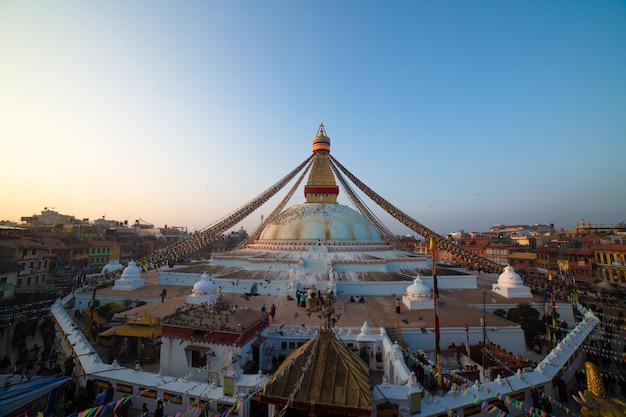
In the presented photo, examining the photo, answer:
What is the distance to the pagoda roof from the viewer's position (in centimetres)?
351

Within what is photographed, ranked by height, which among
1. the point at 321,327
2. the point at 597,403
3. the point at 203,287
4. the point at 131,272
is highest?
the point at 321,327

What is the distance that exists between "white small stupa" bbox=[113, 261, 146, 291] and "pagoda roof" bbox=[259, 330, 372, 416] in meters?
16.0

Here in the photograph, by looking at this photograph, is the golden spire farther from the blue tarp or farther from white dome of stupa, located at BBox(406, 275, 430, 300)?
the blue tarp

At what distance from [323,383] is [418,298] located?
32.2 feet

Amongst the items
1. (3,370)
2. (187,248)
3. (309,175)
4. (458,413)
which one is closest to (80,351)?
(3,370)

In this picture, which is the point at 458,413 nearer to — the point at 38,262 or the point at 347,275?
the point at 347,275

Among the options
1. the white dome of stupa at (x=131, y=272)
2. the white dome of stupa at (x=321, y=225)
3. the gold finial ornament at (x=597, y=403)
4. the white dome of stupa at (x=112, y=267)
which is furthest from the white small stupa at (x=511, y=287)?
the white dome of stupa at (x=112, y=267)

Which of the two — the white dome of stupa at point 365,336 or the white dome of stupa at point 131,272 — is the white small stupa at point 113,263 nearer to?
the white dome of stupa at point 131,272

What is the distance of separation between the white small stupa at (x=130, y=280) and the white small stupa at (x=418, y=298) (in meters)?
14.8

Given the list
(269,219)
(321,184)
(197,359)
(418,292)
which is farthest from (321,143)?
(197,359)

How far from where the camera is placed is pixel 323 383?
12.2 feet

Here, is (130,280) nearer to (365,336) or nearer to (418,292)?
(365,336)

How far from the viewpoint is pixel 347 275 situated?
629 inches

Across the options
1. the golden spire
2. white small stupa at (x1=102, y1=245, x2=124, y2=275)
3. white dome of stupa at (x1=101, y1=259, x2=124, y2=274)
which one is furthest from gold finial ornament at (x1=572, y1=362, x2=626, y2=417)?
white small stupa at (x1=102, y1=245, x2=124, y2=275)
